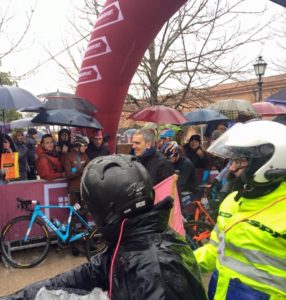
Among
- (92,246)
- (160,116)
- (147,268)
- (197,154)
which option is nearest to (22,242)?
(92,246)

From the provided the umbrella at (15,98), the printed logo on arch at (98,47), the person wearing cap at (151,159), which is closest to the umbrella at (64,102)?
the umbrella at (15,98)

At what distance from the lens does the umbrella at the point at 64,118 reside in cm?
606

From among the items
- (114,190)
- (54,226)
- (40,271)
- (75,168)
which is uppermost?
(114,190)

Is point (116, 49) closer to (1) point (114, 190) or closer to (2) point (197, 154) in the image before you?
(2) point (197, 154)

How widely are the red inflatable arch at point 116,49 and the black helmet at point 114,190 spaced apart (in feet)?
19.9

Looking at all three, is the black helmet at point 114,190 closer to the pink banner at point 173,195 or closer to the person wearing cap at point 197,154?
the pink banner at point 173,195

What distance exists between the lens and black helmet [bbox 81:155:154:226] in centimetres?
139

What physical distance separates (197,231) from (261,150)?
12.6 ft

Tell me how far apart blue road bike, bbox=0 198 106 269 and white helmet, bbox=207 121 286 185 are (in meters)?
3.72

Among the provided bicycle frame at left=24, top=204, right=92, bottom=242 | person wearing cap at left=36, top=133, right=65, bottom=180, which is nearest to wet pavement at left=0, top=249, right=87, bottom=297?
bicycle frame at left=24, top=204, right=92, bottom=242

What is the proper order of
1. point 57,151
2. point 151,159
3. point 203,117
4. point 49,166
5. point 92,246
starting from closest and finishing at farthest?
point 151,159, point 92,246, point 49,166, point 57,151, point 203,117

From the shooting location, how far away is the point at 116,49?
7.33 m

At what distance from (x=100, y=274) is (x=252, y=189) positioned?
0.80m

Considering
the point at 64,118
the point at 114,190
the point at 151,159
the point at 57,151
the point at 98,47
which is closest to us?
the point at 114,190
